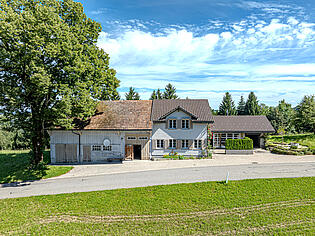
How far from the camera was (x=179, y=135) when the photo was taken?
2692cm

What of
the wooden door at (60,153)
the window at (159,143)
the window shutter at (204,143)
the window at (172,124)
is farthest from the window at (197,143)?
the wooden door at (60,153)

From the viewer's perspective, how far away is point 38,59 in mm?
17719

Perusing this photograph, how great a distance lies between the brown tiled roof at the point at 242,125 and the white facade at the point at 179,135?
7.02 m

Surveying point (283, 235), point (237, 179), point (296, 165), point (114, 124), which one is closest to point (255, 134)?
point (296, 165)

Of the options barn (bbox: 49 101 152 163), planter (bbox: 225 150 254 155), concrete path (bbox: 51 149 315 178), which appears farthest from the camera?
planter (bbox: 225 150 254 155)

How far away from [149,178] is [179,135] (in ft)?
32.1

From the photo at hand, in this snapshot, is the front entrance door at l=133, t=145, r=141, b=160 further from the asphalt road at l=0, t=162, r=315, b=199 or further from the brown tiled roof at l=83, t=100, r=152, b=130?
the asphalt road at l=0, t=162, r=315, b=199

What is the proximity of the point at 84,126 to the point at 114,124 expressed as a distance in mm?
3659

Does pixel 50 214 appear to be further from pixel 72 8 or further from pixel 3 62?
pixel 72 8

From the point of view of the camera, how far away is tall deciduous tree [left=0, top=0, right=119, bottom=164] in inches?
674

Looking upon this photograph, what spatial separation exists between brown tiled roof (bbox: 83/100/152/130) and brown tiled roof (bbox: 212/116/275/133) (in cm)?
1220

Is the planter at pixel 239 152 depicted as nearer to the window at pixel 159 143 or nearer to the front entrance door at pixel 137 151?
the window at pixel 159 143

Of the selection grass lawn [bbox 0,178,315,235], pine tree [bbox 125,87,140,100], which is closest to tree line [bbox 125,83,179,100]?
pine tree [bbox 125,87,140,100]

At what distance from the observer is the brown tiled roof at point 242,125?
32800mm
